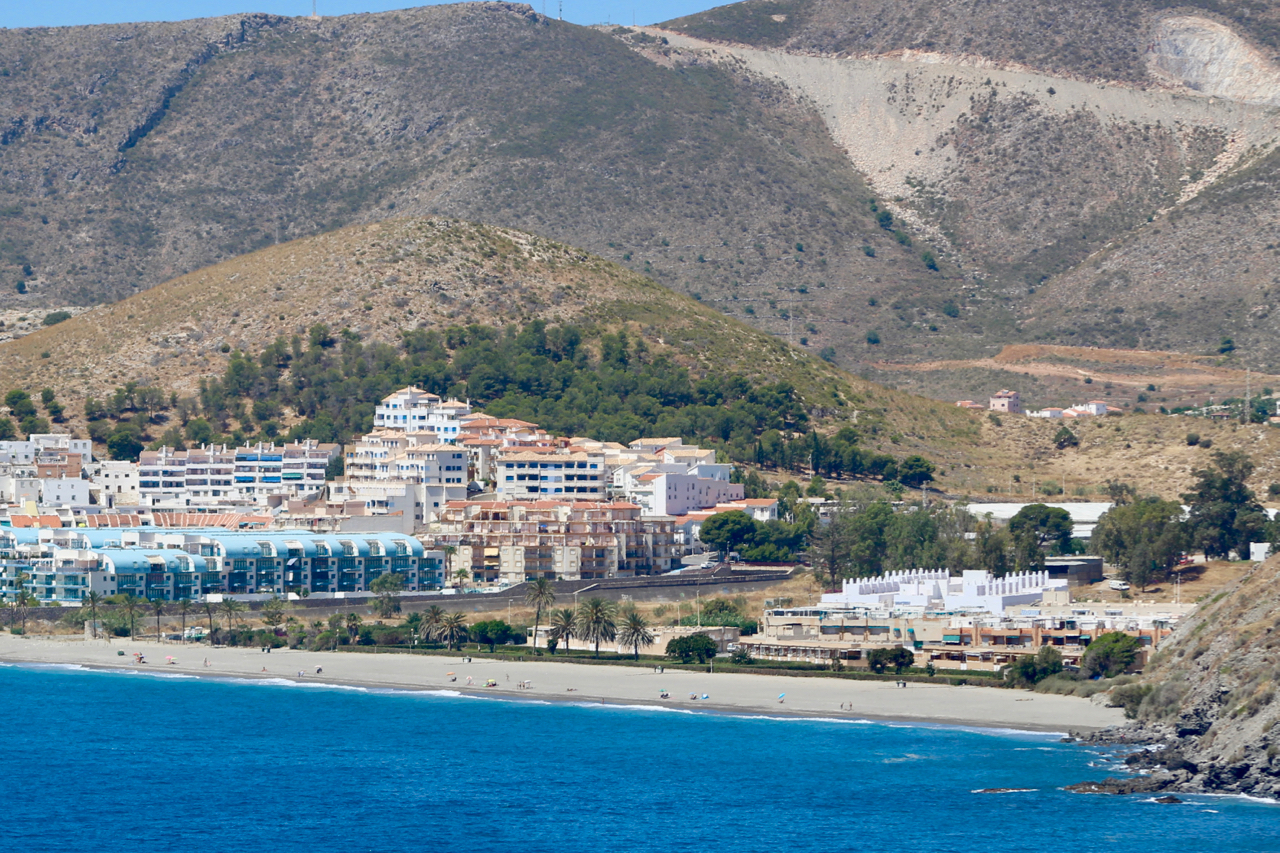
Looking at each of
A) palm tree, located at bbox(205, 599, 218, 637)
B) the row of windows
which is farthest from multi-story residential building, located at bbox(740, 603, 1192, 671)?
the row of windows

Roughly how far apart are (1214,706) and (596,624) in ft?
120

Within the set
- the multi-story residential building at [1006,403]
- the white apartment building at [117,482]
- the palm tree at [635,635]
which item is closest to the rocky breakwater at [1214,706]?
the palm tree at [635,635]

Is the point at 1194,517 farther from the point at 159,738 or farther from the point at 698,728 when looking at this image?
the point at 159,738

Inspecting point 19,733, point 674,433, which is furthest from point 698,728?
point 674,433

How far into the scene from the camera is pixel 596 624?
106 metres

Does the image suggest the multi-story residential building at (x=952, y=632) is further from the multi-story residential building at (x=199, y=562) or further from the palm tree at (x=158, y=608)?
the palm tree at (x=158, y=608)

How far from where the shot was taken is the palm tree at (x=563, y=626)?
352 feet

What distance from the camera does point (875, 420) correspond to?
6821 inches

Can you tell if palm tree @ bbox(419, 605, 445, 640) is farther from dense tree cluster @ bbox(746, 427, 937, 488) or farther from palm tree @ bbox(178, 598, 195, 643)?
dense tree cluster @ bbox(746, 427, 937, 488)

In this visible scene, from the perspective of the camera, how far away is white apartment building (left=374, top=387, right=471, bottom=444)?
531 feet

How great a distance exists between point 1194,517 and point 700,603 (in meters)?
29.9

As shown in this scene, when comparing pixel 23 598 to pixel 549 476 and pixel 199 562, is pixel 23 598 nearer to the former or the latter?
pixel 199 562

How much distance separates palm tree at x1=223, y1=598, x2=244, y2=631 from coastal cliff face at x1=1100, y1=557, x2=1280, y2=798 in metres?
51.3

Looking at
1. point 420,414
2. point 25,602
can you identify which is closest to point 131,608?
point 25,602
